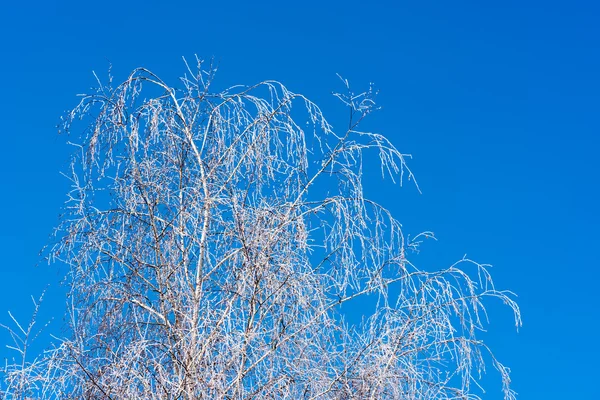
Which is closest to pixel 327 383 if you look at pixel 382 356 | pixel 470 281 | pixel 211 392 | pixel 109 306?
pixel 382 356

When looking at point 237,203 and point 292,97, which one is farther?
point 292,97

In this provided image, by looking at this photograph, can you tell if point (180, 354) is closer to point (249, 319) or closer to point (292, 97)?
point (249, 319)

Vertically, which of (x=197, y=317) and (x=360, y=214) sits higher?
(x=360, y=214)

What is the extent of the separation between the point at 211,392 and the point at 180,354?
35 cm

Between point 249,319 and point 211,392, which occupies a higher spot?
point 249,319

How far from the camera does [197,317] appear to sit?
5570 millimetres

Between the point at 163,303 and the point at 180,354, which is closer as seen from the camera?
the point at 180,354

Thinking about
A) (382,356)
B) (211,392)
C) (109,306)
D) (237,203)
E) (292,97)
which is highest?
(292,97)

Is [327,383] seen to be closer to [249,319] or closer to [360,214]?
[249,319]

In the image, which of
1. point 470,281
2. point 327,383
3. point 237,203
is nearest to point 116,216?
point 237,203

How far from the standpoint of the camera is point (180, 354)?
5.32 meters

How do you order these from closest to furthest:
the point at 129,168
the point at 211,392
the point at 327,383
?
the point at 211,392
the point at 327,383
the point at 129,168

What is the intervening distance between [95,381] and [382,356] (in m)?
1.77

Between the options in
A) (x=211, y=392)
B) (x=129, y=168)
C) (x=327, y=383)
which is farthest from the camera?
(x=129, y=168)
